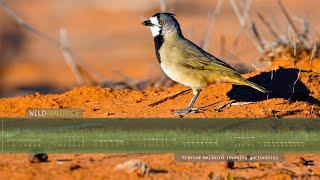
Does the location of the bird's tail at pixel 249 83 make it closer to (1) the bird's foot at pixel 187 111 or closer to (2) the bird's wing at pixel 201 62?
(2) the bird's wing at pixel 201 62

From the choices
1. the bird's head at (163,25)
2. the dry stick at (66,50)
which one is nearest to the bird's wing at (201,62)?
the bird's head at (163,25)

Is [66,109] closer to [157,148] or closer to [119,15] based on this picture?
[157,148]

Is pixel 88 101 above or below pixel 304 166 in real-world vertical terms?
above

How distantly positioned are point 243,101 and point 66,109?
Result: 6.30ft

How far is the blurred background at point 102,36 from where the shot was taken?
1468cm

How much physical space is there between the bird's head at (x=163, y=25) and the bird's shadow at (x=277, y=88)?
0.96 m

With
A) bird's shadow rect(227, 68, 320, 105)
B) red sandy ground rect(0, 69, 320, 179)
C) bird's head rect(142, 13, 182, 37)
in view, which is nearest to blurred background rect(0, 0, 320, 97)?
bird's shadow rect(227, 68, 320, 105)

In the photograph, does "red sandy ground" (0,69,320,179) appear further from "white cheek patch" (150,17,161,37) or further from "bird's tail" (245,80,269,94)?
"white cheek patch" (150,17,161,37)

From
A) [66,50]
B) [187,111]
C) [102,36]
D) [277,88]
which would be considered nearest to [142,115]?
[187,111]

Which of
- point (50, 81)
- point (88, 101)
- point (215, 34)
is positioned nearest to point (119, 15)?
point (215, 34)

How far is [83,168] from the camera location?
6.29 m

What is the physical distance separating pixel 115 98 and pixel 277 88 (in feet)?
6.08

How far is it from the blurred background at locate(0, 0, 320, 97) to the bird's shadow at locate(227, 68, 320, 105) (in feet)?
5.39

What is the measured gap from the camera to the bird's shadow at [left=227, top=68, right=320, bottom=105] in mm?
9219
